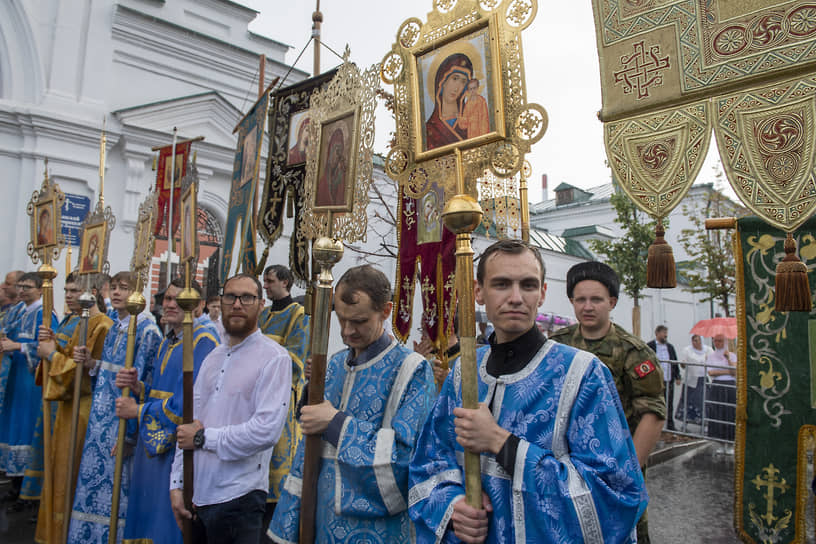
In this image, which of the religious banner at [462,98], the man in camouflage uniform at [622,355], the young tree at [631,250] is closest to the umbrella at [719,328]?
the young tree at [631,250]

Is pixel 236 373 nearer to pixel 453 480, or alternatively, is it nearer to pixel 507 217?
pixel 453 480

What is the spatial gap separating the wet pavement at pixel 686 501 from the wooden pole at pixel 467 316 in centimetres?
390

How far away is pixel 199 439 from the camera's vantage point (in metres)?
2.84

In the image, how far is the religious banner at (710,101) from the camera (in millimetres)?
2166

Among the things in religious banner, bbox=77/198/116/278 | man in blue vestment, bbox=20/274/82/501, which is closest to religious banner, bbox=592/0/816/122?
religious banner, bbox=77/198/116/278

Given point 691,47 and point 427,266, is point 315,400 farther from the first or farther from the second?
point 691,47

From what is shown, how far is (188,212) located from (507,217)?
225 centimetres

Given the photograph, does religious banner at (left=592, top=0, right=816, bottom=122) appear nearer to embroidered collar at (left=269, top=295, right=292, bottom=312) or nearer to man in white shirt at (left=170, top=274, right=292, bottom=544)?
man in white shirt at (left=170, top=274, right=292, bottom=544)

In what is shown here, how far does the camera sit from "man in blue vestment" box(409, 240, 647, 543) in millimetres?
1525

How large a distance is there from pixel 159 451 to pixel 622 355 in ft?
8.96

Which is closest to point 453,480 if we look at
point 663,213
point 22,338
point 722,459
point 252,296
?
point 663,213

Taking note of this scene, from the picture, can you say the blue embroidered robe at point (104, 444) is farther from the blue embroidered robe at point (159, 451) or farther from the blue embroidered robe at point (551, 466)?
the blue embroidered robe at point (551, 466)

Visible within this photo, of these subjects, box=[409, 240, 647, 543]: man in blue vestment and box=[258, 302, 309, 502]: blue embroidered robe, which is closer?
box=[409, 240, 647, 543]: man in blue vestment

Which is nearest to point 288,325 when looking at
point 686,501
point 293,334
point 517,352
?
point 293,334
